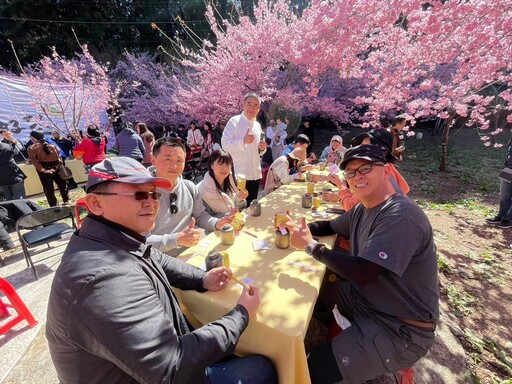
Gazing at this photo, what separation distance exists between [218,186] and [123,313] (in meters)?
2.45

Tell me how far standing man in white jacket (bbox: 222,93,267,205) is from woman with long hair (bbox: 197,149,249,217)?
0.98 meters

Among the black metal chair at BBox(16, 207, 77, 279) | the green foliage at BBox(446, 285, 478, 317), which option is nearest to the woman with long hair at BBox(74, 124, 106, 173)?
the black metal chair at BBox(16, 207, 77, 279)

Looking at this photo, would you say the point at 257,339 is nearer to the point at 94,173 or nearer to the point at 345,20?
the point at 94,173

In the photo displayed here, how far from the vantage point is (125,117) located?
51.3 ft

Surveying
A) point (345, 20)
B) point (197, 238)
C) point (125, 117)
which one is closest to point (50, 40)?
point (125, 117)

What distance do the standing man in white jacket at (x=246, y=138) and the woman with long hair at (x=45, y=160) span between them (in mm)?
4720

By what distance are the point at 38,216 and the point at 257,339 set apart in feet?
13.3

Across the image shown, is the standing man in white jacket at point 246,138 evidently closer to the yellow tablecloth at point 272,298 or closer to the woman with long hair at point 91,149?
the yellow tablecloth at point 272,298

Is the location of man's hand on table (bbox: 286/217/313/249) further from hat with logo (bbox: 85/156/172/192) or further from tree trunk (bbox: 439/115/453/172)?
tree trunk (bbox: 439/115/453/172)

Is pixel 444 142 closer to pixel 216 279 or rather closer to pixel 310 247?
pixel 310 247

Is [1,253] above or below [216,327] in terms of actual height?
below

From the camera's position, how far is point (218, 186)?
11.0 feet

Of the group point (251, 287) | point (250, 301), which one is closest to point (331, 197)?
point (251, 287)

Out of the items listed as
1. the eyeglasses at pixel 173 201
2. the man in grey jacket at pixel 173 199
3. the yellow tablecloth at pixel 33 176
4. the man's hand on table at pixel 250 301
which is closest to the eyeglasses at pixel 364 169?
the man's hand on table at pixel 250 301
